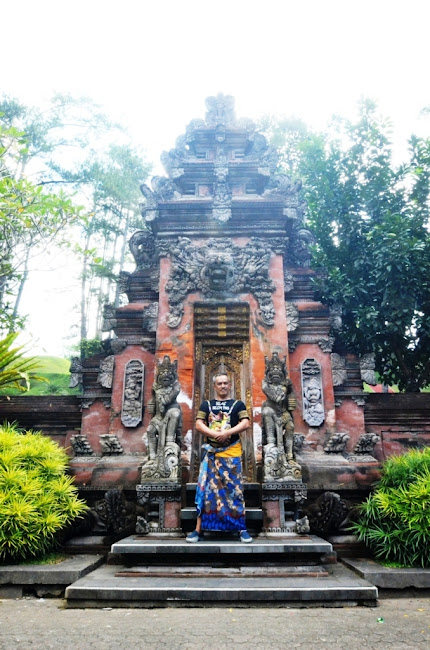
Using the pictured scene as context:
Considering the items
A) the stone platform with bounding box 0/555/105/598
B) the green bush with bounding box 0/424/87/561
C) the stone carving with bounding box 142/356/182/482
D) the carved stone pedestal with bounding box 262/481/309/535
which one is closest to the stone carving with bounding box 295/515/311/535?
the carved stone pedestal with bounding box 262/481/309/535

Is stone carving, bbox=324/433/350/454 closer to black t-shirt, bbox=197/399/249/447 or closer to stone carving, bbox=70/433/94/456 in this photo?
black t-shirt, bbox=197/399/249/447

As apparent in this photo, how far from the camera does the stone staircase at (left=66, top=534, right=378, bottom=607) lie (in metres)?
4.41

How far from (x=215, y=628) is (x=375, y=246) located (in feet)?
25.9

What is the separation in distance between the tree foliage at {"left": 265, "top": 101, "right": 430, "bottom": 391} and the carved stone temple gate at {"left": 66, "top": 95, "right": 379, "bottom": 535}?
1.46m

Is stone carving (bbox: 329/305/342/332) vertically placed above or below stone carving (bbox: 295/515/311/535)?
above

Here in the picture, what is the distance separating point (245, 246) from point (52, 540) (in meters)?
5.68

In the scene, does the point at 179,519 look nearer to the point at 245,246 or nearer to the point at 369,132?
the point at 245,246

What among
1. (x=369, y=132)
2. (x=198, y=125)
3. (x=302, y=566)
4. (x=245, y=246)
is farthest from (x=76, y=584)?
(x=369, y=132)

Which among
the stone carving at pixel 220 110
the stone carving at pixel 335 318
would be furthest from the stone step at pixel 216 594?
the stone carving at pixel 220 110

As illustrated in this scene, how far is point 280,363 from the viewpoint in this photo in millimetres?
6777

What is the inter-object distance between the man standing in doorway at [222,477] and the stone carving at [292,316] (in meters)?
2.92

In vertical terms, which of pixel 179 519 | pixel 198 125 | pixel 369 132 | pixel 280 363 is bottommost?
pixel 179 519

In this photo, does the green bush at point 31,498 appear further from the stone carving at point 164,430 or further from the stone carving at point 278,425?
the stone carving at point 278,425

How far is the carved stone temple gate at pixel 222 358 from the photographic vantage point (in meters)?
6.54
